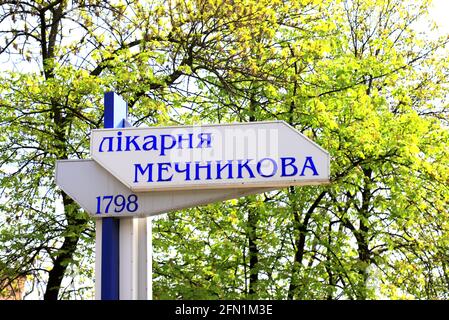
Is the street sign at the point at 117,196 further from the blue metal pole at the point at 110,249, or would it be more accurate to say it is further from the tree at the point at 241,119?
the tree at the point at 241,119

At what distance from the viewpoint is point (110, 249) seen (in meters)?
7.19

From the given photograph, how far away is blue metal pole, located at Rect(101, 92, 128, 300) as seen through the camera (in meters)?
7.15

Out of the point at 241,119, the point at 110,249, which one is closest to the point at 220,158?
the point at 110,249

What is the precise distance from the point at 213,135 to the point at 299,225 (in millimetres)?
8183

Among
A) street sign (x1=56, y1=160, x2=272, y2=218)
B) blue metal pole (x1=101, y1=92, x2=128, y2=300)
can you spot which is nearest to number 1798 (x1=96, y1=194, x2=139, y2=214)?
street sign (x1=56, y1=160, x2=272, y2=218)

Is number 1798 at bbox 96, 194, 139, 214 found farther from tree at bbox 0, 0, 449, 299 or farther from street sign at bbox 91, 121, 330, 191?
tree at bbox 0, 0, 449, 299

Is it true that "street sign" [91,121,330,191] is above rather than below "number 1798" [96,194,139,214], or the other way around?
above

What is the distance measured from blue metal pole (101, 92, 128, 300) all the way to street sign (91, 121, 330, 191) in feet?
1.15

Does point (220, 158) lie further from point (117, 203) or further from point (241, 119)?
point (241, 119)

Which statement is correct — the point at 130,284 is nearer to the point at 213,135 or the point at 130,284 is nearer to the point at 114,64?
the point at 213,135

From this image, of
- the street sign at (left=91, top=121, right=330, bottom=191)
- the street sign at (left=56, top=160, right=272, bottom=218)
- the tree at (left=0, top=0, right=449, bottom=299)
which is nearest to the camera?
the street sign at (left=91, top=121, right=330, bottom=191)

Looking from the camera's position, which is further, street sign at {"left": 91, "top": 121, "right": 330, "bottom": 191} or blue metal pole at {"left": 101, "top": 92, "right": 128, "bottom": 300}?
blue metal pole at {"left": 101, "top": 92, "right": 128, "bottom": 300}

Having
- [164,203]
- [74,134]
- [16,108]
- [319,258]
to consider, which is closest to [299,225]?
[319,258]

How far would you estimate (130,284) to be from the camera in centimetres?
723
